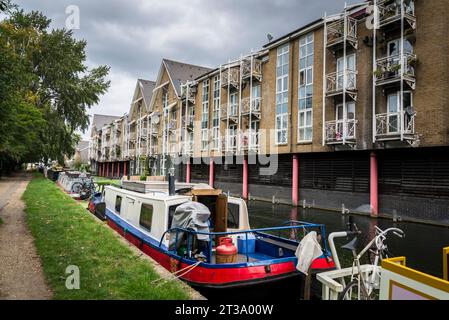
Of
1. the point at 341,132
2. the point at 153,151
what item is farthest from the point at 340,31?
the point at 153,151

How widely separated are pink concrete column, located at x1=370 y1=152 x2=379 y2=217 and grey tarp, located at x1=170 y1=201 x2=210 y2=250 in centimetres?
1387

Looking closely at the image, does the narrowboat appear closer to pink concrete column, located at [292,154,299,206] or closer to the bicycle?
the bicycle

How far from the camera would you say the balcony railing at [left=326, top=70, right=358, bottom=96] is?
19.7 m

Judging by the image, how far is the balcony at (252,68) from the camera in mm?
27486

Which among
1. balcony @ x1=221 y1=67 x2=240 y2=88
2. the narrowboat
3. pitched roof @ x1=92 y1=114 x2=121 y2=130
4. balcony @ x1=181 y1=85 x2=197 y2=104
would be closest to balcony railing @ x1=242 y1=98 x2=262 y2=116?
balcony @ x1=221 y1=67 x2=240 y2=88

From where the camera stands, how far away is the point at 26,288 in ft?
17.4

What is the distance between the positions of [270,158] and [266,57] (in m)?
8.03

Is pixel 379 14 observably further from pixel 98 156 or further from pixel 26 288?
pixel 98 156

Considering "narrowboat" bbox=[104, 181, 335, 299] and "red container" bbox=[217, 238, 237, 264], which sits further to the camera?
"red container" bbox=[217, 238, 237, 264]

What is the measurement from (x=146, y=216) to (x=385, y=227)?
11.4 metres

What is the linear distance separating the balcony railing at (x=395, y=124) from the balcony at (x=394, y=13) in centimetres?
436

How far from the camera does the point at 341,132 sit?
66.2 ft

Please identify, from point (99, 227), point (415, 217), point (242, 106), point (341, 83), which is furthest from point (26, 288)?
point (242, 106)

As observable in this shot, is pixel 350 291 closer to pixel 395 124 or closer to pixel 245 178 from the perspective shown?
pixel 395 124
